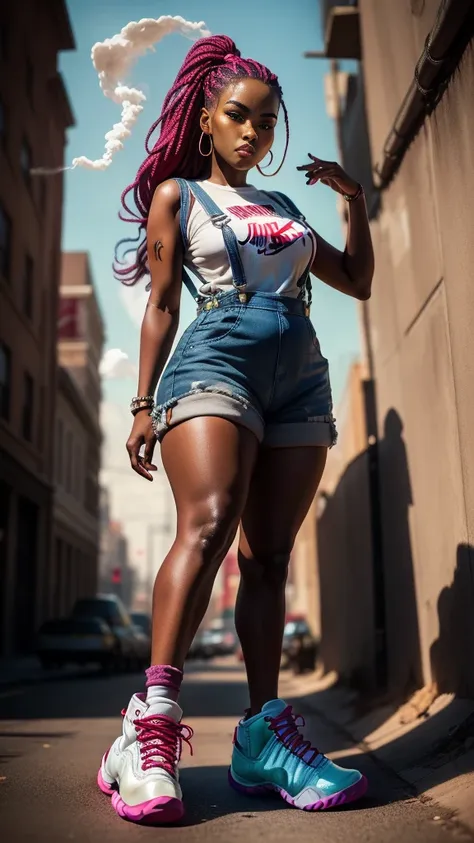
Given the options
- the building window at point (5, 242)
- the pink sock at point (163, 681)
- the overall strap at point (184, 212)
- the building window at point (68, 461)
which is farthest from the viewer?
the building window at point (68, 461)

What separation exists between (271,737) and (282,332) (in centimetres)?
118

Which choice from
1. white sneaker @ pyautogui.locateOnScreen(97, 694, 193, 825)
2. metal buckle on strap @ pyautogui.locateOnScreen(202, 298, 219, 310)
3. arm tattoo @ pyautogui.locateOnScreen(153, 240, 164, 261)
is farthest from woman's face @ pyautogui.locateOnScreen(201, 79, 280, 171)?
white sneaker @ pyautogui.locateOnScreen(97, 694, 193, 825)

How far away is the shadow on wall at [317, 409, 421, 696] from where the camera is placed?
4.30 metres

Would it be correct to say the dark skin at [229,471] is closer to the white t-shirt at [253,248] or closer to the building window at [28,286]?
the white t-shirt at [253,248]

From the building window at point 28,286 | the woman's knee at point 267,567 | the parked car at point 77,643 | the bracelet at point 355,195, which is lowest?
the parked car at point 77,643

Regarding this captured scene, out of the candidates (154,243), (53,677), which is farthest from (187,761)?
(53,677)

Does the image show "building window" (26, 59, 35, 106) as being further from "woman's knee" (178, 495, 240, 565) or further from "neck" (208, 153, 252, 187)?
"woman's knee" (178, 495, 240, 565)

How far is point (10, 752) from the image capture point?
3.45 meters

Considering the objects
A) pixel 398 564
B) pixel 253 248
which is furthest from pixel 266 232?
pixel 398 564

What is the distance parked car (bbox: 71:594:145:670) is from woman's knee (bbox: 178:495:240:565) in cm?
1609

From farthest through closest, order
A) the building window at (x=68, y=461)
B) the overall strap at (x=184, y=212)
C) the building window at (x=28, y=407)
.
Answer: the building window at (x=68, y=461) → the building window at (x=28, y=407) → the overall strap at (x=184, y=212)

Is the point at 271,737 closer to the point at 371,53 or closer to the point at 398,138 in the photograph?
the point at 398,138

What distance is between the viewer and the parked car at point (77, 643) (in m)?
16.4

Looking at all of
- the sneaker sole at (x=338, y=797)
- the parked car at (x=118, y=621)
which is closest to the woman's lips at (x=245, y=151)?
A: the sneaker sole at (x=338, y=797)
